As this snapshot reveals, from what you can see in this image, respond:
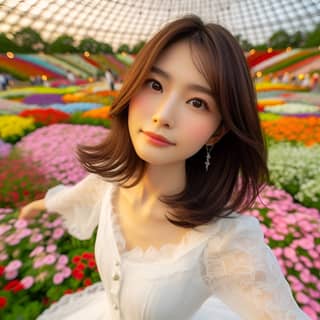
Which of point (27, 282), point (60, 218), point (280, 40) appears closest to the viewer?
point (27, 282)

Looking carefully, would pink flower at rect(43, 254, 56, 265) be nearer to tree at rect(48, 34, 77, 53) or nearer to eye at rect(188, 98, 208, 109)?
eye at rect(188, 98, 208, 109)

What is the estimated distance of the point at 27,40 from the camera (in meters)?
19.3

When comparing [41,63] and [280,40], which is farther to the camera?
[280,40]

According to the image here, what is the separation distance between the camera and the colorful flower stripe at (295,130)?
16.5ft

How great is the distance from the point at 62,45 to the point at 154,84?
83.4ft

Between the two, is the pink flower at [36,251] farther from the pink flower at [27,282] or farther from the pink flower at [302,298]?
the pink flower at [302,298]

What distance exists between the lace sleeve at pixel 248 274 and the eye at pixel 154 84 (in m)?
0.54

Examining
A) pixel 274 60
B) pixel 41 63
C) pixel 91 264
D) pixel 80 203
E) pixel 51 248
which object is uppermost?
pixel 80 203

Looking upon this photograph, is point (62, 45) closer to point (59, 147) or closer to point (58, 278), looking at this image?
point (59, 147)

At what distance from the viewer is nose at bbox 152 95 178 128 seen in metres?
0.80

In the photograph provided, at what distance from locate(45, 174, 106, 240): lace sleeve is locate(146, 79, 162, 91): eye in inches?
28.9

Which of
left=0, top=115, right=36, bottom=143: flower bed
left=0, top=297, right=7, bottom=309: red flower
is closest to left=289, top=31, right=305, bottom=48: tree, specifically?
left=0, top=115, right=36, bottom=143: flower bed

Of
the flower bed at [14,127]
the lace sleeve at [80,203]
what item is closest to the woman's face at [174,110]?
the lace sleeve at [80,203]

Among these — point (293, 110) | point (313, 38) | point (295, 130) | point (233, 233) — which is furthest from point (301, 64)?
point (233, 233)
